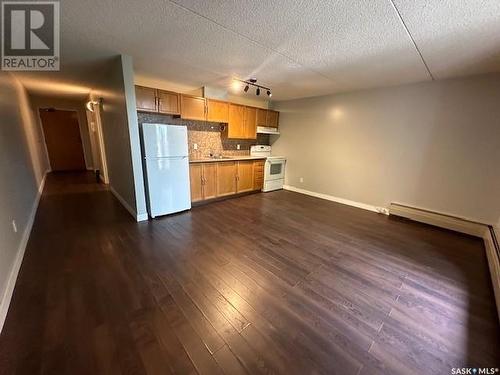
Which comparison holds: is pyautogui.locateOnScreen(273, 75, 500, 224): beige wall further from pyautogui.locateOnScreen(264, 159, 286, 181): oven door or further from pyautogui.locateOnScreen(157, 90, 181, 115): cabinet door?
pyautogui.locateOnScreen(157, 90, 181, 115): cabinet door

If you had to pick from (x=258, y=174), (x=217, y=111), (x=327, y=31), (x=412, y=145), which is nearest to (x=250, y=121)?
(x=217, y=111)

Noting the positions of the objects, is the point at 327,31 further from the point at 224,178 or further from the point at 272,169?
the point at 272,169

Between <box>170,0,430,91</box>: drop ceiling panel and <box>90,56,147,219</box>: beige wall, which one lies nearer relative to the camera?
<box>170,0,430,91</box>: drop ceiling panel

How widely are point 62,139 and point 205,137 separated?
20.1 feet

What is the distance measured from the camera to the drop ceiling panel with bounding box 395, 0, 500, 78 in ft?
4.90

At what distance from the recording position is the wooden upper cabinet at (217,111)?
4211 mm

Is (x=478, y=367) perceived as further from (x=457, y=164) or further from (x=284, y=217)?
(x=457, y=164)

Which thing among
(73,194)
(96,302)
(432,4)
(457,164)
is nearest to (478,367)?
(432,4)

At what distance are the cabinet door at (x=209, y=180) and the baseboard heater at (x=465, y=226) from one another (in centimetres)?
345

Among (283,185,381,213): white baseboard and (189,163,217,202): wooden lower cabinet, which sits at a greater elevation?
(189,163,217,202): wooden lower cabinet

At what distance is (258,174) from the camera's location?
516 centimetres

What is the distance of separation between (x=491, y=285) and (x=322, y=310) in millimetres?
1810

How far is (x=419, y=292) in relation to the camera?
74.8 inches

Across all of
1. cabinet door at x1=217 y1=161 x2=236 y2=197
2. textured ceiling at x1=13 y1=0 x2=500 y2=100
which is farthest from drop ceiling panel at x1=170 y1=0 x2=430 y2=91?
cabinet door at x1=217 y1=161 x2=236 y2=197
